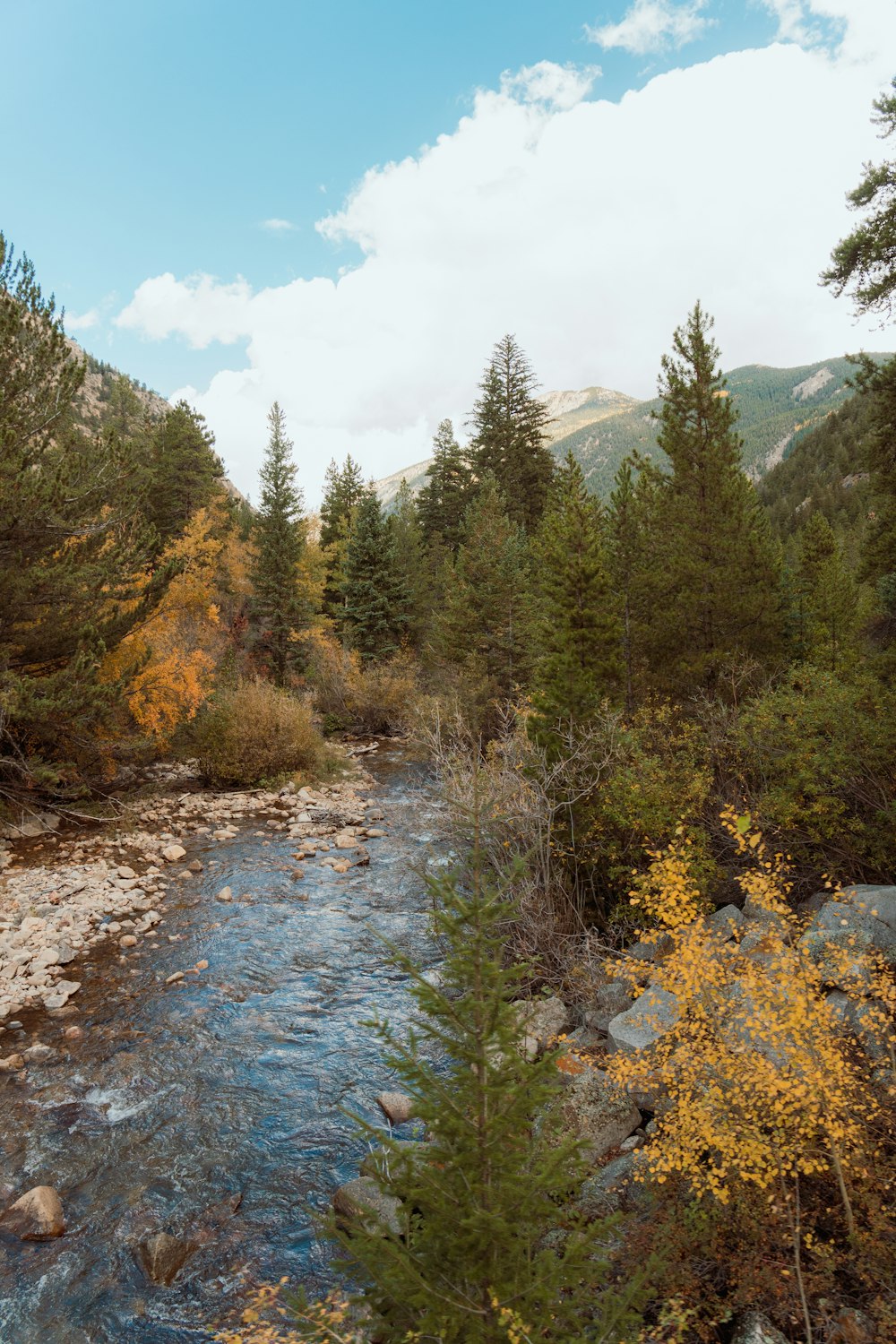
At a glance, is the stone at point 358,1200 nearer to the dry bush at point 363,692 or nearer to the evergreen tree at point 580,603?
the evergreen tree at point 580,603

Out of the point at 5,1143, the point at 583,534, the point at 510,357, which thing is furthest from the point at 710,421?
the point at 510,357

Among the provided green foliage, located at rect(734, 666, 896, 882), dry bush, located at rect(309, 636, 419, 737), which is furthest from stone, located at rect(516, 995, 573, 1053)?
dry bush, located at rect(309, 636, 419, 737)

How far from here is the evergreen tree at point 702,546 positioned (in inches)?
675

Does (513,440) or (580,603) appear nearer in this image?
(580,603)

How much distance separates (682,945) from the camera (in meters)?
5.31

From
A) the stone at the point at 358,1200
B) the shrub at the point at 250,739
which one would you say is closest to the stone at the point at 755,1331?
the stone at the point at 358,1200

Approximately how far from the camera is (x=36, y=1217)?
225 inches

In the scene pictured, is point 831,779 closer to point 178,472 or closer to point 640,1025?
point 640,1025

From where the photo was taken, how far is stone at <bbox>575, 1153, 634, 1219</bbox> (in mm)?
5426

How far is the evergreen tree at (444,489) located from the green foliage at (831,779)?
3450 centimetres

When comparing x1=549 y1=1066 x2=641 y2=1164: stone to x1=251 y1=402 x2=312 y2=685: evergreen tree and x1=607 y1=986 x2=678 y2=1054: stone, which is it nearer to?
x1=607 y1=986 x2=678 y2=1054: stone

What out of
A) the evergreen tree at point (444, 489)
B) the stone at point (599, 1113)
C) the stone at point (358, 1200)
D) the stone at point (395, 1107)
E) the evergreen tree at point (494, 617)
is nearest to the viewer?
the stone at point (358, 1200)

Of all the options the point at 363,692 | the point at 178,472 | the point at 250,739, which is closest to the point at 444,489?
the point at 178,472

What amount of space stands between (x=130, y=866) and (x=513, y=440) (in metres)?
34.5
